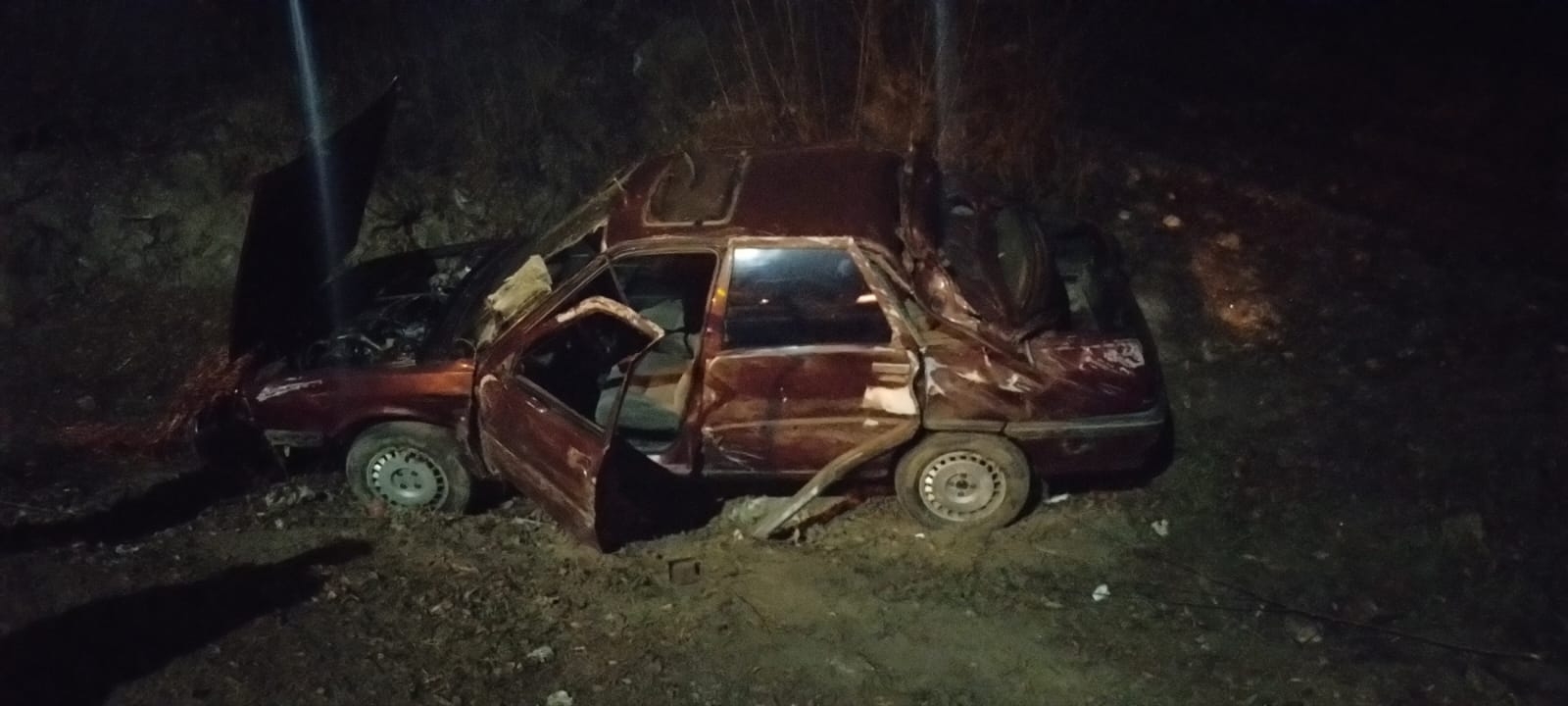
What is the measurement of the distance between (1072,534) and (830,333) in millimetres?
1475

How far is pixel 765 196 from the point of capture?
494 cm

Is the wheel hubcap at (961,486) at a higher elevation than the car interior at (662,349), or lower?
lower

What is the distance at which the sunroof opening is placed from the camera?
4.86m

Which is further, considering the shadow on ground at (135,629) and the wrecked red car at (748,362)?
the wrecked red car at (748,362)

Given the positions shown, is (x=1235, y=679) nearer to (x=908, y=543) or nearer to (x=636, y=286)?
(x=908, y=543)

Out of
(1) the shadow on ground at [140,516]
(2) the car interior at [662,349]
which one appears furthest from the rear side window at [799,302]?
(1) the shadow on ground at [140,516]

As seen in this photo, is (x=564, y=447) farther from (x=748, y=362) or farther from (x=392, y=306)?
(x=392, y=306)

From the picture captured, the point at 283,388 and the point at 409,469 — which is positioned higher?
the point at 283,388

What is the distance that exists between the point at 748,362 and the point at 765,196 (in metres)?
0.73

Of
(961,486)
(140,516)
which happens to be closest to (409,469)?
(140,516)

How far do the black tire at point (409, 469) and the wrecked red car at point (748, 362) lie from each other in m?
0.01

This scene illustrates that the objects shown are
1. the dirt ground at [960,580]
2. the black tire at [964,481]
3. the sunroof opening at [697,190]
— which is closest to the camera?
the dirt ground at [960,580]

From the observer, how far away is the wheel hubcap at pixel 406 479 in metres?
5.32

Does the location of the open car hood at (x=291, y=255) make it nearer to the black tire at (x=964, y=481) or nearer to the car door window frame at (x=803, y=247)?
the car door window frame at (x=803, y=247)
